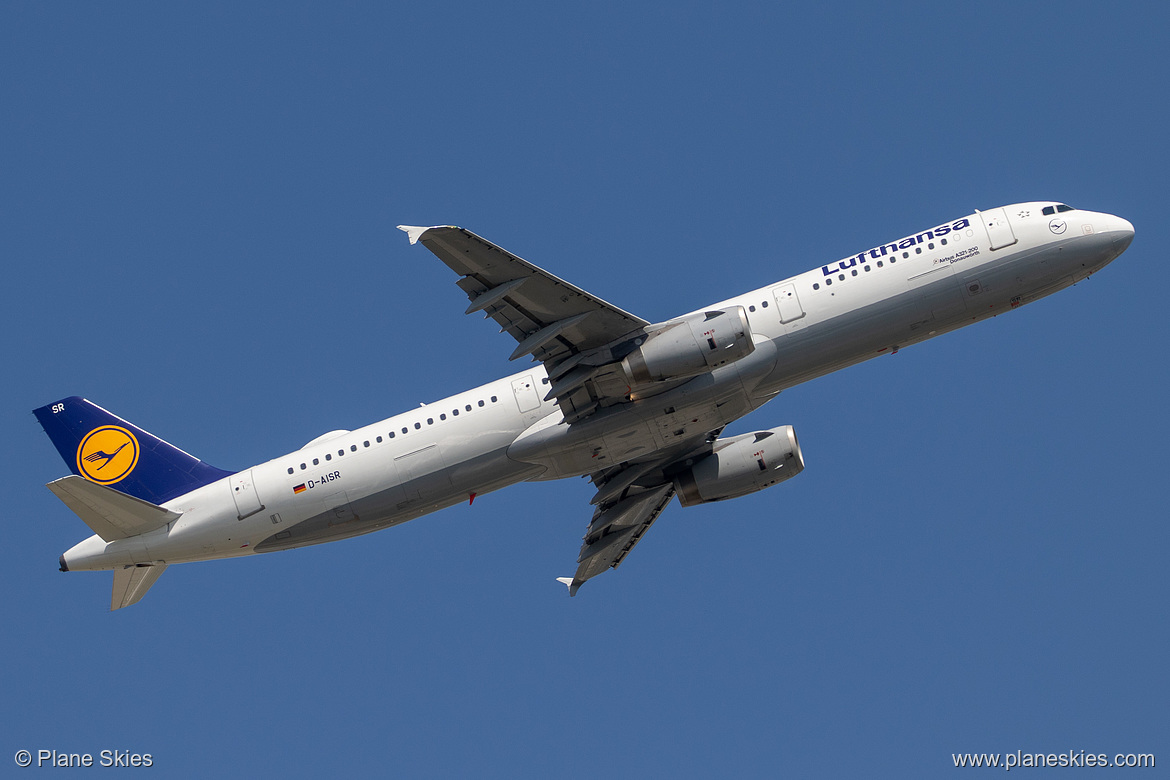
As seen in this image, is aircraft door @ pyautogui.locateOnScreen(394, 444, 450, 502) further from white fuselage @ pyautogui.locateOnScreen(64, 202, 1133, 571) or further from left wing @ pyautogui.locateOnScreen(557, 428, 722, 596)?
left wing @ pyautogui.locateOnScreen(557, 428, 722, 596)

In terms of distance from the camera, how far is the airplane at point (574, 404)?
124ft

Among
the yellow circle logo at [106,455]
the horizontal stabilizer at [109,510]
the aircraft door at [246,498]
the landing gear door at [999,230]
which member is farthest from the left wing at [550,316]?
the yellow circle logo at [106,455]

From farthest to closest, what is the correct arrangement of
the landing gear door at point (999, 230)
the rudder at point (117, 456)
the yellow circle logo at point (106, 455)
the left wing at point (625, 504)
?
the left wing at point (625, 504) → the yellow circle logo at point (106, 455) → the rudder at point (117, 456) → the landing gear door at point (999, 230)

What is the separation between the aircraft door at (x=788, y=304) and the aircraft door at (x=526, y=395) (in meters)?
8.87

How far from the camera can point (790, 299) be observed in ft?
129

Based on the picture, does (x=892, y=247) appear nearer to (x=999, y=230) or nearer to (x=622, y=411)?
(x=999, y=230)

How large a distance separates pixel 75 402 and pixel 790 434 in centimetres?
2681

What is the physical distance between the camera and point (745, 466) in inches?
1740

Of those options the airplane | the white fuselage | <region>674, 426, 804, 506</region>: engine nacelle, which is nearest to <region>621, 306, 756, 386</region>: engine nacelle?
the airplane

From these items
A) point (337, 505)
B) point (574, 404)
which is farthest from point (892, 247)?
point (337, 505)

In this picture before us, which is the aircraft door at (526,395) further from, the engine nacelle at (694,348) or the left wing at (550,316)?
the engine nacelle at (694,348)

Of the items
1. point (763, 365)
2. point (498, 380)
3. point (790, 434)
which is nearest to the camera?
point (763, 365)

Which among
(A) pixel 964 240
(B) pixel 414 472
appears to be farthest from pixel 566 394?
(A) pixel 964 240

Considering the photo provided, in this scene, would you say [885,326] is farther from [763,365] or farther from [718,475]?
[718,475]
